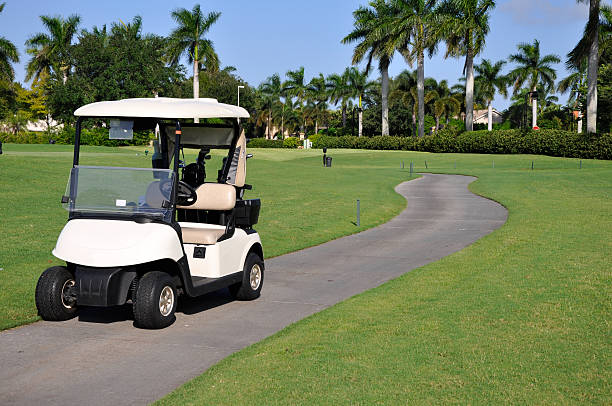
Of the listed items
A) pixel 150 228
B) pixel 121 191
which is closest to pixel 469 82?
pixel 121 191

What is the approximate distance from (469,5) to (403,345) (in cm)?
6344

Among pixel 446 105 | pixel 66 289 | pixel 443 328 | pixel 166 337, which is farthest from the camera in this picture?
pixel 446 105

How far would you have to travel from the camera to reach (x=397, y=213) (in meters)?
22.8

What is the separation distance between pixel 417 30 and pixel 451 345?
228 ft

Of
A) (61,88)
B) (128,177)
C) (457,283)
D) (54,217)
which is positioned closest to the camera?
(128,177)

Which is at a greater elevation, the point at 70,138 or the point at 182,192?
the point at 70,138

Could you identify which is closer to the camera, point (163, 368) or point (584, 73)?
point (163, 368)

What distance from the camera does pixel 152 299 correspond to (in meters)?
7.44

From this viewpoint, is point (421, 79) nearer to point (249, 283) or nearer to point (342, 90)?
point (342, 90)

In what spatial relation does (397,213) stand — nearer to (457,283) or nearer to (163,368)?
(457,283)

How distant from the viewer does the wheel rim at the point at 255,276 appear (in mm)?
9379

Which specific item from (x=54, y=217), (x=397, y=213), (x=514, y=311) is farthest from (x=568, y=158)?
(x=514, y=311)

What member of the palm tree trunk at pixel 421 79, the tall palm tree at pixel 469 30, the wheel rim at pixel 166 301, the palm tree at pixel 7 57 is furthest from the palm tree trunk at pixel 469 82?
the wheel rim at pixel 166 301

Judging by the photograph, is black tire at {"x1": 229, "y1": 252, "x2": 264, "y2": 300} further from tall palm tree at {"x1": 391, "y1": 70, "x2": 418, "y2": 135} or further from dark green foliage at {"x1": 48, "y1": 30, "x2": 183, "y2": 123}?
tall palm tree at {"x1": 391, "y1": 70, "x2": 418, "y2": 135}
